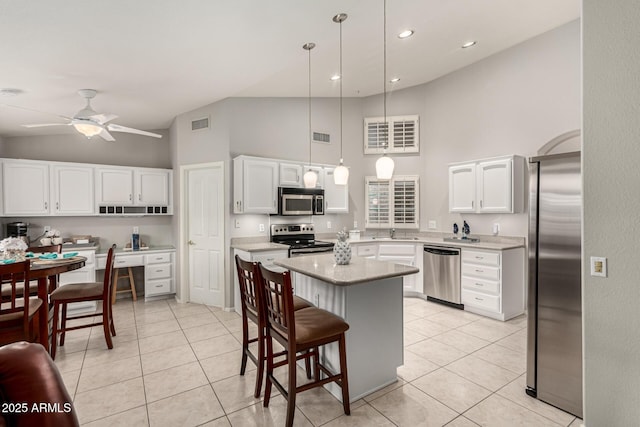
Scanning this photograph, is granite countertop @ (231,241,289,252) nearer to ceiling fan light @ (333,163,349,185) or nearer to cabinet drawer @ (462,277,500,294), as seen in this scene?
ceiling fan light @ (333,163,349,185)

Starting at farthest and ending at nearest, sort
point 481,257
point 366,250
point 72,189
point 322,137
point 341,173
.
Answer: point 322,137 < point 366,250 < point 72,189 < point 481,257 < point 341,173

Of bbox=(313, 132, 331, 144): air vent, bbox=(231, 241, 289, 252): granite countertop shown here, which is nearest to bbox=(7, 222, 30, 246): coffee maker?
bbox=(231, 241, 289, 252): granite countertop

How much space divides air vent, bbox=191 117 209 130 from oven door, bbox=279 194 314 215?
5.36 ft

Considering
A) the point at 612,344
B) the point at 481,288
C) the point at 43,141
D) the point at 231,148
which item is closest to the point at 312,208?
the point at 231,148

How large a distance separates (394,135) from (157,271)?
4.82m

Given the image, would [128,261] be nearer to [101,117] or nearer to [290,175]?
[101,117]

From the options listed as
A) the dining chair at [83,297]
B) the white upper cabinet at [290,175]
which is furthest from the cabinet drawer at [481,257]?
the dining chair at [83,297]

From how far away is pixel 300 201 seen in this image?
4.92m

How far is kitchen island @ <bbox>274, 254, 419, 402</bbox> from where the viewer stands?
234cm

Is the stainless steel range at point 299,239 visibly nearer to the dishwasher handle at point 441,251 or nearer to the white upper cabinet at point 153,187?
the dishwasher handle at point 441,251

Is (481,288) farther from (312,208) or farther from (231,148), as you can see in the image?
(231,148)

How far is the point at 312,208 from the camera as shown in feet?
16.6

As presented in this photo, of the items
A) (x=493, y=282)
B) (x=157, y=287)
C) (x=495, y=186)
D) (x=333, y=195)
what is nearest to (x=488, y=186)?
(x=495, y=186)

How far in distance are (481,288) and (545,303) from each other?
209 centimetres
